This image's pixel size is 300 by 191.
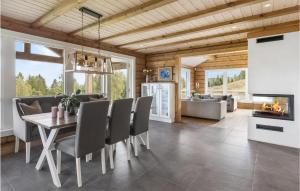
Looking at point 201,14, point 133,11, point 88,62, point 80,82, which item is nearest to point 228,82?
point 201,14

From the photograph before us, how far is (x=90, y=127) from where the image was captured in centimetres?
221

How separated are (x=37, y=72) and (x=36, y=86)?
322mm

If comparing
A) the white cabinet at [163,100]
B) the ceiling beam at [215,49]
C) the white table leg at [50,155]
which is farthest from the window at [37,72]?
the ceiling beam at [215,49]

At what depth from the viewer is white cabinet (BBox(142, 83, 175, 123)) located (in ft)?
19.8

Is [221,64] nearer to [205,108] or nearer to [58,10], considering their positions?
[205,108]

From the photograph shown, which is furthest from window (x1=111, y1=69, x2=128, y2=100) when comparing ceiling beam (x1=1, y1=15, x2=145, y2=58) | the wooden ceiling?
the wooden ceiling

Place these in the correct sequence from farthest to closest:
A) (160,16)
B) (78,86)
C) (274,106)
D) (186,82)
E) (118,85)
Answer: (186,82) → (118,85) → (78,86) → (274,106) → (160,16)

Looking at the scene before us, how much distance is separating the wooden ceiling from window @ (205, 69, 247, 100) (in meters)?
5.92

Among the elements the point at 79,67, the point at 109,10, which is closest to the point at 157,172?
the point at 79,67

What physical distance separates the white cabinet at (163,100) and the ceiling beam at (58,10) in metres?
3.85

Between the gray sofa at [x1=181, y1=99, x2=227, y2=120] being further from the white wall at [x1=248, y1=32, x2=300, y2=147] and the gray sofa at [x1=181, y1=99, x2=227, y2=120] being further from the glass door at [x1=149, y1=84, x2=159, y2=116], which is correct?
the white wall at [x1=248, y1=32, x2=300, y2=147]

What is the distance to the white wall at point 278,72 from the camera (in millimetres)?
3494

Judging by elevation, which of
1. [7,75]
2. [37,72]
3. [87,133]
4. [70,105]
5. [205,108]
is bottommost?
[205,108]

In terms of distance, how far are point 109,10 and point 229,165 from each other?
329 cm
